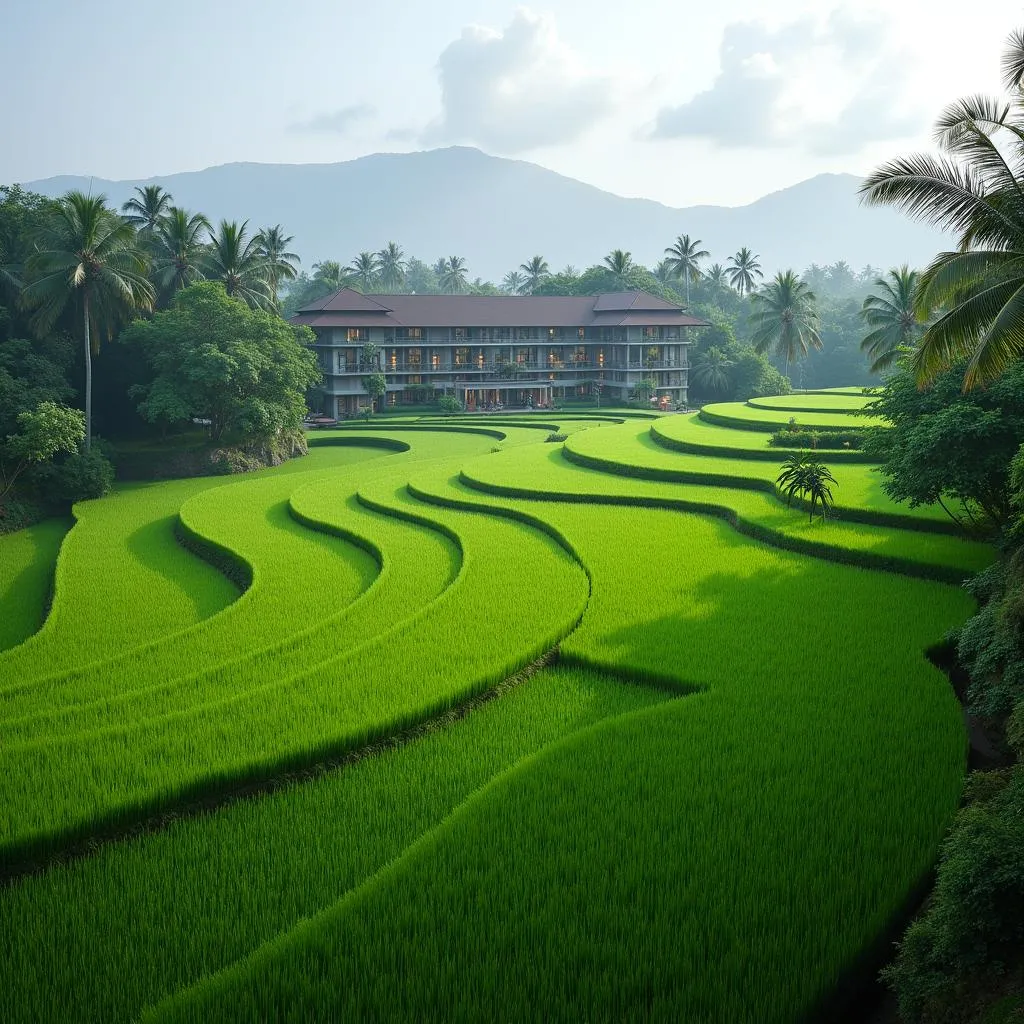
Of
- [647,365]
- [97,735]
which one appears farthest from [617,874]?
[647,365]

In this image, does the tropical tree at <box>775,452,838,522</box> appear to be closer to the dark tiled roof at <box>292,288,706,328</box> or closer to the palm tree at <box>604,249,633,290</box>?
the dark tiled roof at <box>292,288,706,328</box>

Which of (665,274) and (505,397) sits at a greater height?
(665,274)

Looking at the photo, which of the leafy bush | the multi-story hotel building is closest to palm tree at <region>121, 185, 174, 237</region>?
the multi-story hotel building

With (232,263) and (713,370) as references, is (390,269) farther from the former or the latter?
(232,263)

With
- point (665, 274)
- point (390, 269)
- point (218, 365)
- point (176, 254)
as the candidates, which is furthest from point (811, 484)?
point (390, 269)

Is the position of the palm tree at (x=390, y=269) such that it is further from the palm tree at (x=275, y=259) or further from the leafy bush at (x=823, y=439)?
the leafy bush at (x=823, y=439)

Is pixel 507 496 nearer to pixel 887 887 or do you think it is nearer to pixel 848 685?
pixel 848 685
